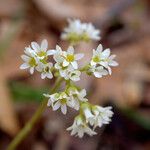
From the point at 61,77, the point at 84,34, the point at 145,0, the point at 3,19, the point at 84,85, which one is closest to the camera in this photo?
the point at 61,77

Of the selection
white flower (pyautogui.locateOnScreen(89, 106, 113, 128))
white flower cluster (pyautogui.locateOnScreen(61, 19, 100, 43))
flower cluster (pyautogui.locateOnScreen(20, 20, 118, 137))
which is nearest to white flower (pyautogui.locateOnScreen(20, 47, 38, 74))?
flower cluster (pyautogui.locateOnScreen(20, 20, 118, 137))

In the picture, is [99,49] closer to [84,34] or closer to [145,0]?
[84,34]

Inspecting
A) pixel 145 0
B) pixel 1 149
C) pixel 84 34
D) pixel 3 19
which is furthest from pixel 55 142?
pixel 145 0

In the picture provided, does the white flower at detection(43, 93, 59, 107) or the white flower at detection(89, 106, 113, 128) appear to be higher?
the white flower at detection(89, 106, 113, 128)

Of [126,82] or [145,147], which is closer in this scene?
[145,147]

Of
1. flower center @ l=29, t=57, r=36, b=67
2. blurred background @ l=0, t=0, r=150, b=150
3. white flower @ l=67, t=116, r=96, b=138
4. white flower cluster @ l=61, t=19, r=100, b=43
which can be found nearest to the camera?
flower center @ l=29, t=57, r=36, b=67

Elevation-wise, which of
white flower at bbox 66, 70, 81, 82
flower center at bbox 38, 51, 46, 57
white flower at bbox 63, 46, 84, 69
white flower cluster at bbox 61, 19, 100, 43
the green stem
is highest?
white flower cluster at bbox 61, 19, 100, 43

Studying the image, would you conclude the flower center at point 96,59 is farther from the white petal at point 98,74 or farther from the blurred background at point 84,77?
the blurred background at point 84,77

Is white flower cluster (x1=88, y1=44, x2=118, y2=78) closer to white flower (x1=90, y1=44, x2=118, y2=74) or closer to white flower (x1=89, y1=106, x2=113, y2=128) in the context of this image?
white flower (x1=90, y1=44, x2=118, y2=74)
